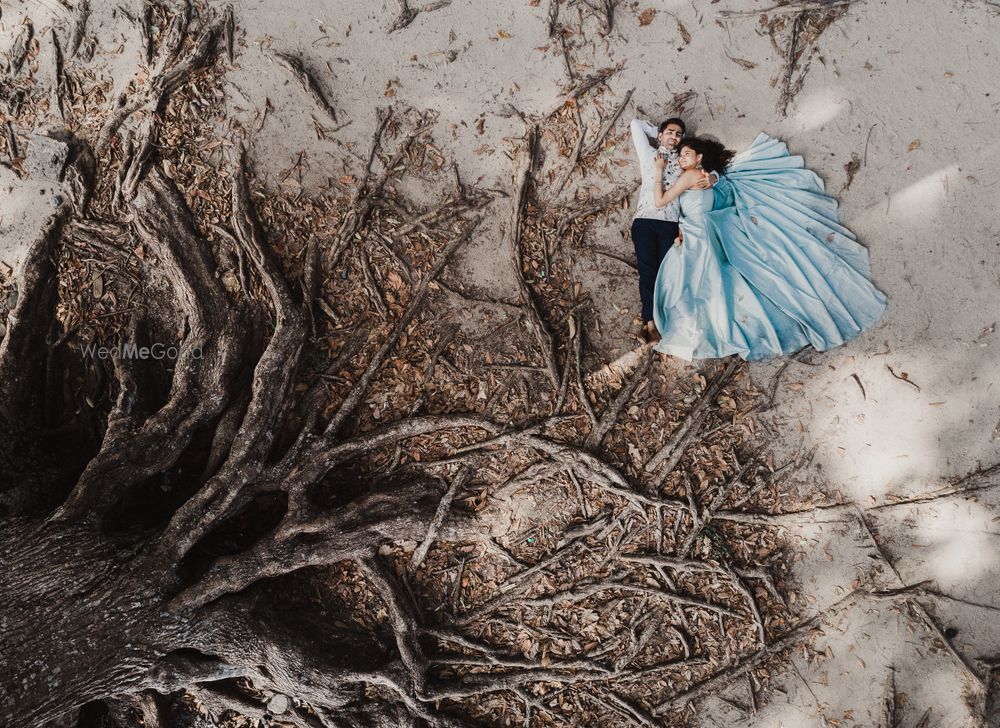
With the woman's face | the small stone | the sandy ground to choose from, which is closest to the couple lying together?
the woman's face

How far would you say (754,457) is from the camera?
15.0ft

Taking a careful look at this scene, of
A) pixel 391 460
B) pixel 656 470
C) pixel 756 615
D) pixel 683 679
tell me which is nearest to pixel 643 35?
pixel 656 470

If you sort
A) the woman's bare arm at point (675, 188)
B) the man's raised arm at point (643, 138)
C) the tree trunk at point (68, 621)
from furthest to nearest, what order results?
the man's raised arm at point (643, 138), the woman's bare arm at point (675, 188), the tree trunk at point (68, 621)

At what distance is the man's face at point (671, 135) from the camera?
440 cm

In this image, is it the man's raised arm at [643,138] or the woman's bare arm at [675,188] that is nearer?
the woman's bare arm at [675,188]

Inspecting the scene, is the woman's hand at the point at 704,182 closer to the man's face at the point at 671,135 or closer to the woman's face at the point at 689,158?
the woman's face at the point at 689,158

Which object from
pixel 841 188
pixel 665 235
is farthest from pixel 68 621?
pixel 841 188

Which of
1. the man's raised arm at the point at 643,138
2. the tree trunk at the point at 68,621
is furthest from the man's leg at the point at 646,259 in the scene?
the tree trunk at the point at 68,621

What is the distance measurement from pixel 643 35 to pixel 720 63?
611 millimetres

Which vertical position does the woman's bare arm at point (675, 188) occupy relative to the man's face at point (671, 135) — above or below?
below

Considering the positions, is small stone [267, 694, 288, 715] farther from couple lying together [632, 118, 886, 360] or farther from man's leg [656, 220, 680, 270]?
man's leg [656, 220, 680, 270]

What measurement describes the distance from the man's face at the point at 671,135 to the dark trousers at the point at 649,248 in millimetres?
540

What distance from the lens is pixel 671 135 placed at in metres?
4.40

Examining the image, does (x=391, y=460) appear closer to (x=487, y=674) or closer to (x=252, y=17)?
(x=487, y=674)
